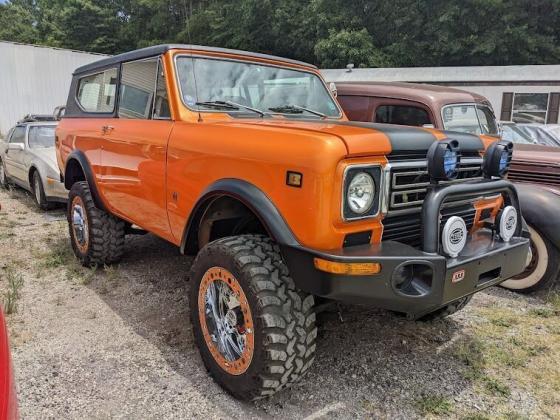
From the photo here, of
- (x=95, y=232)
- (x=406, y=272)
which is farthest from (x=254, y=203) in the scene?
(x=95, y=232)

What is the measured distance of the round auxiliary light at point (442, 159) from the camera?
8.19 feet

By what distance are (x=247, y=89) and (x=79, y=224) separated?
7.76 ft

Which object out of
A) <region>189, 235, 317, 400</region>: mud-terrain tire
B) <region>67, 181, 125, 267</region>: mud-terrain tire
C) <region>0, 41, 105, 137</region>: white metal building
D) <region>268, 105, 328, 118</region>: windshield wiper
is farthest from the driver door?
<region>0, 41, 105, 137</region>: white metal building

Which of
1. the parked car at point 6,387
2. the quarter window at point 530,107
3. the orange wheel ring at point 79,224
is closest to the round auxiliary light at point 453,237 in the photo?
the parked car at point 6,387

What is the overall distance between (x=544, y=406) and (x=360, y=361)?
42.2 inches

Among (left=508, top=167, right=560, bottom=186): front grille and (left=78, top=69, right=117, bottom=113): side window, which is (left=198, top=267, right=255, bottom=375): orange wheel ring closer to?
(left=78, top=69, right=117, bottom=113): side window

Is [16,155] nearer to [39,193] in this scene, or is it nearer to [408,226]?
[39,193]

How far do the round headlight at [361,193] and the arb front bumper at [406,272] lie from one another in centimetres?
20

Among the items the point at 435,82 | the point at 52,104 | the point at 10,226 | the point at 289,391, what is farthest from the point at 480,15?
the point at 289,391

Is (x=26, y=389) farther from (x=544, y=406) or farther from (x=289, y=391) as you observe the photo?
(x=544, y=406)

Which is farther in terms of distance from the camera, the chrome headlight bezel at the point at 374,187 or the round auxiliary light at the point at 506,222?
the round auxiliary light at the point at 506,222

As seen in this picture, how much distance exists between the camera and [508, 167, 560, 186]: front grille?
5.21m

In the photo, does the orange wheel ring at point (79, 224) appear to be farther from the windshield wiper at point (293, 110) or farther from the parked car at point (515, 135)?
the parked car at point (515, 135)

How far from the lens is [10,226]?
6.59m
